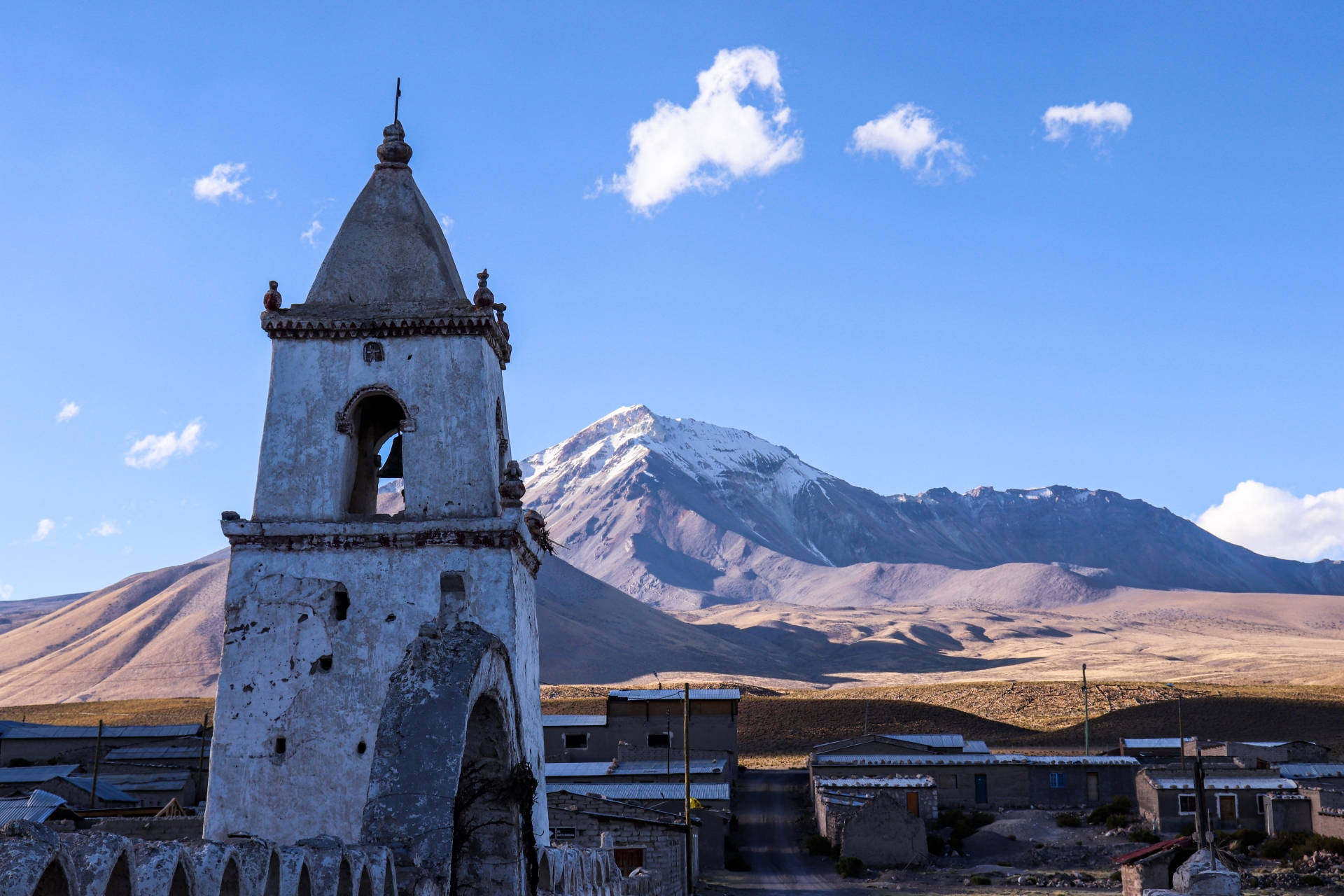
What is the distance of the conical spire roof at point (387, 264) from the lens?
1803 centimetres

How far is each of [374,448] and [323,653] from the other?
14.2 ft

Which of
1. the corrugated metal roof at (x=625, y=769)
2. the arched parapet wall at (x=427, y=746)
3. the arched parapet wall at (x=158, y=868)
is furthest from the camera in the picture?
the corrugated metal roof at (x=625, y=769)

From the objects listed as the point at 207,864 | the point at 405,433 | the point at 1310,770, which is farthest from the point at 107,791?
the point at 1310,770

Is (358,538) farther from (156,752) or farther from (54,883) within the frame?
(156,752)

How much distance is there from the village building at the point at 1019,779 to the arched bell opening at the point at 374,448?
132ft

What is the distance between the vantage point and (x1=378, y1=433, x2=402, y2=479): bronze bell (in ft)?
65.1

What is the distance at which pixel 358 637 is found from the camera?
16.5m

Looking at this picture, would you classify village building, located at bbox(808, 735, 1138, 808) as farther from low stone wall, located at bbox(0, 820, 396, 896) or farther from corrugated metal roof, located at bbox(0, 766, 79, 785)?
low stone wall, located at bbox(0, 820, 396, 896)

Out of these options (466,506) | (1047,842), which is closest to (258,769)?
(466,506)

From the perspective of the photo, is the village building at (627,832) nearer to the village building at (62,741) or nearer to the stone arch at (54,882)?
the stone arch at (54,882)

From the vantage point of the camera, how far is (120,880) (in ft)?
20.2

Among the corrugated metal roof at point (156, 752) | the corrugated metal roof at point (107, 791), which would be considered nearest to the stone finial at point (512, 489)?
the corrugated metal roof at point (107, 791)

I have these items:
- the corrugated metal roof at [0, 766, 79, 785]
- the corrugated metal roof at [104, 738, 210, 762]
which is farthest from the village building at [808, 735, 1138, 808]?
the corrugated metal roof at [0, 766, 79, 785]

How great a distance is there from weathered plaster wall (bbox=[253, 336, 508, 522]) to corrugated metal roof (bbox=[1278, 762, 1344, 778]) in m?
48.0
